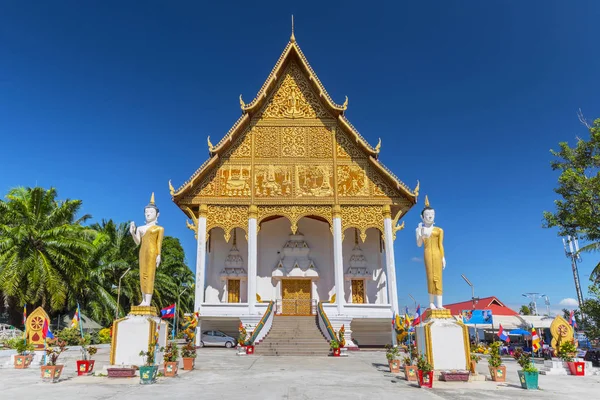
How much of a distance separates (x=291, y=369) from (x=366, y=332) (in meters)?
10.4

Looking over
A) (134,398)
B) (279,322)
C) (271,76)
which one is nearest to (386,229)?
(279,322)

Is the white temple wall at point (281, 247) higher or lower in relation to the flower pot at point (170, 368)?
higher

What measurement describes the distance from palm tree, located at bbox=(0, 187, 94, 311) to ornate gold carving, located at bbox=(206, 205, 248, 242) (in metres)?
6.22

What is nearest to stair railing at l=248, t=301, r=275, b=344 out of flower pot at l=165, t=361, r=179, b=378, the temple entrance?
the temple entrance

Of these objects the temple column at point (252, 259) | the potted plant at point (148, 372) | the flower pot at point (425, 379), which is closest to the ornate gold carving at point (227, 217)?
the temple column at point (252, 259)

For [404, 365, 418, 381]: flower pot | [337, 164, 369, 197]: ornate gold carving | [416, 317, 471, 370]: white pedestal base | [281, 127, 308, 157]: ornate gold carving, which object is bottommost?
[404, 365, 418, 381]: flower pot

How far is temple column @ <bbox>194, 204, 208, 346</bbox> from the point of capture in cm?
1783

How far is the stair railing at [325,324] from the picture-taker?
15664 millimetres

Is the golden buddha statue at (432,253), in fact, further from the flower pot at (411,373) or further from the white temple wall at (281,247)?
the white temple wall at (281,247)

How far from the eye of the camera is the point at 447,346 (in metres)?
9.15

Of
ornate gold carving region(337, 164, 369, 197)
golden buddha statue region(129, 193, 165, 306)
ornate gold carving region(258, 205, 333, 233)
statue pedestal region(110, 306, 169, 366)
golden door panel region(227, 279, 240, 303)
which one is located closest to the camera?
statue pedestal region(110, 306, 169, 366)

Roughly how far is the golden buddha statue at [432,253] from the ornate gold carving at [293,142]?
398 inches

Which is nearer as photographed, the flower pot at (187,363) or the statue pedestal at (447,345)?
the statue pedestal at (447,345)

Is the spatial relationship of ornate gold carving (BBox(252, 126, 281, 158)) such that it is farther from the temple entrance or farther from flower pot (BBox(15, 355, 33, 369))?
flower pot (BBox(15, 355, 33, 369))
